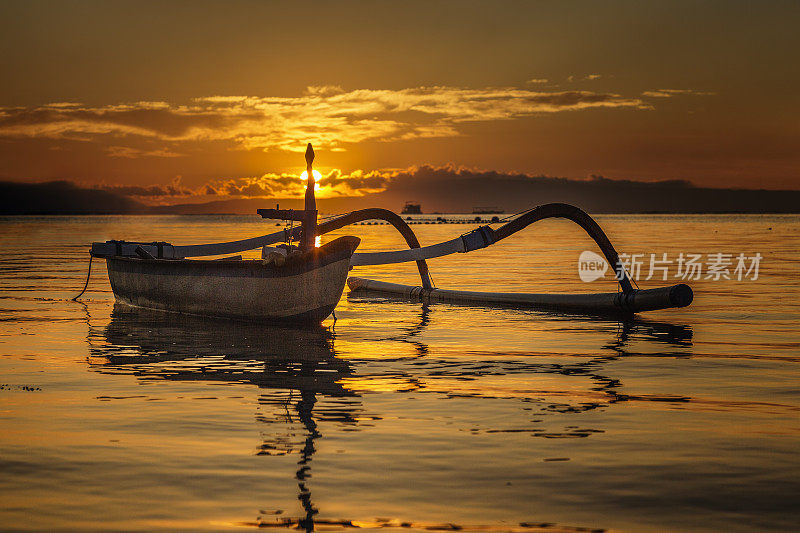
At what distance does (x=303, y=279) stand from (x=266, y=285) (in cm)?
96

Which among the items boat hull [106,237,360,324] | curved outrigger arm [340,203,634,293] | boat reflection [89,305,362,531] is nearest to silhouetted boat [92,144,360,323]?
boat hull [106,237,360,324]

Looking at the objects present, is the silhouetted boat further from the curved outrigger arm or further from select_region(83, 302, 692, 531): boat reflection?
the curved outrigger arm

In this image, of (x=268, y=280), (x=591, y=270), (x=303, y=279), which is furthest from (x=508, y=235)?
(x=591, y=270)

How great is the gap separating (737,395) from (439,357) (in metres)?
5.29

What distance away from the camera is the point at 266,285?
1991 centimetres

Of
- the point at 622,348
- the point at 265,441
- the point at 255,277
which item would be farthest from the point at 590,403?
the point at 255,277

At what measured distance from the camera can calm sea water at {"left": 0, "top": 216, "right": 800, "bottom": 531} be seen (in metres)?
6.63

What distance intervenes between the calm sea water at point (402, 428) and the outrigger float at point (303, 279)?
0.82 meters

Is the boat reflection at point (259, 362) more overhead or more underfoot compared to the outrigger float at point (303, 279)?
more underfoot

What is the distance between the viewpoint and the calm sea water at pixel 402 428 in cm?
663

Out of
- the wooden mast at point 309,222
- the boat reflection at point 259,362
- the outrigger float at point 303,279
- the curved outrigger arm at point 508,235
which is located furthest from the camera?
the curved outrigger arm at point 508,235

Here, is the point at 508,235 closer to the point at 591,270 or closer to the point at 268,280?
the point at 268,280

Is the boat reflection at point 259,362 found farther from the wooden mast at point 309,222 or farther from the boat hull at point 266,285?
the wooden mast at point 309,222

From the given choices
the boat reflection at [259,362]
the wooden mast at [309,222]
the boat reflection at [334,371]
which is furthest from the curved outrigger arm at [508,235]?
the boat reflection at [259,362]
